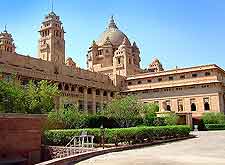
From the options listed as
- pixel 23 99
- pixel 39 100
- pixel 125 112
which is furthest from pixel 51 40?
pixel 23 99

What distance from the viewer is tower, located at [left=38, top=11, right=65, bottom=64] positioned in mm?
77000

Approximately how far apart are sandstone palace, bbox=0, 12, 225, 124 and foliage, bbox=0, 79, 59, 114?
14.4 metres

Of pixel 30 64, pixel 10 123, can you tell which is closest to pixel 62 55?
pixel 30 64

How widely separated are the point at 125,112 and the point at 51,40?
151 feet

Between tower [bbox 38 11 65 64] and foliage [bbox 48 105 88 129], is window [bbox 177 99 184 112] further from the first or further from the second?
foliage [bbox 48 105 88 129]

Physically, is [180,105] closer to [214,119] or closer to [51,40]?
[214,119]

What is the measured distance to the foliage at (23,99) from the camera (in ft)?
86.9

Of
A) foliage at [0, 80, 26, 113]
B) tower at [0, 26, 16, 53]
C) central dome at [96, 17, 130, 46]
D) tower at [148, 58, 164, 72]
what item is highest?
central dome at [96, 17, 130, 46]

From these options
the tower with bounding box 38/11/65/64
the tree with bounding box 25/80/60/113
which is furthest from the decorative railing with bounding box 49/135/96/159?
the tower with bounding box 38/11/65/64

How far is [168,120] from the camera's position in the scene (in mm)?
41250

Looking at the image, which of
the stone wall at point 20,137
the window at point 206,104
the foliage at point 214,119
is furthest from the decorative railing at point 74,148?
the window at point 206,104

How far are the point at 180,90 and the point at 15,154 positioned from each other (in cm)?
5118

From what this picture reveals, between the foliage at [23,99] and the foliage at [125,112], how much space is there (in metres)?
7.01

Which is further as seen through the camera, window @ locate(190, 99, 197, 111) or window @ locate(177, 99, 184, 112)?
window @ locate(177, 99, 184, 112)
